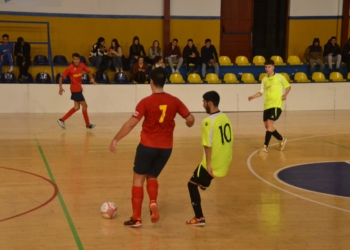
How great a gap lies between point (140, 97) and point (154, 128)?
42.7 ft

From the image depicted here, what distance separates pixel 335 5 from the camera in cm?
2461

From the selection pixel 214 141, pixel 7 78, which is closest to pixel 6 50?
pixel 7 78

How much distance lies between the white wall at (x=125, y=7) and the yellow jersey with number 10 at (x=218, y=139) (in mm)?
16354

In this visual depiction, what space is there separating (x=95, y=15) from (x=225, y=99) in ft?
21.1

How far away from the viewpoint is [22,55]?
64.6 ft

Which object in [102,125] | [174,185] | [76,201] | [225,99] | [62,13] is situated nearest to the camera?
[76,201]

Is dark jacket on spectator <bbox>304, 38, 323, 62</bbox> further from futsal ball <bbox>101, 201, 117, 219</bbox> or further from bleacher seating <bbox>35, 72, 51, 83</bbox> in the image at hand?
futsal ball <bbox>101, 201, 117, 219</bbox>

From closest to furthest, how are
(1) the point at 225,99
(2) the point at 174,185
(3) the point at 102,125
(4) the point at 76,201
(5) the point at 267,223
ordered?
(5) the point at 267,223, (4) the point at 76,201, (2) the point at 174,185, (3) the point at 102,125, (1) the point at 225,99

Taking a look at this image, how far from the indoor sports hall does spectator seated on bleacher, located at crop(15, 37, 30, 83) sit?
0.65m

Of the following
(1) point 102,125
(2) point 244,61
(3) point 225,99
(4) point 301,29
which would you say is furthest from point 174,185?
(4) point 301,29

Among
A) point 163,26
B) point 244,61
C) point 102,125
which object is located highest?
point 163,26

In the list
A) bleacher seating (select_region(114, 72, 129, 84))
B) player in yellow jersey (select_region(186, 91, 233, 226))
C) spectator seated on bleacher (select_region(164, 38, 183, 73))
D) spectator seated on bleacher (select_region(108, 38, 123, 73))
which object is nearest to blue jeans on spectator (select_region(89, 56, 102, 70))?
spectator seated on bleacher (select_region(108, 38, 123, 73))

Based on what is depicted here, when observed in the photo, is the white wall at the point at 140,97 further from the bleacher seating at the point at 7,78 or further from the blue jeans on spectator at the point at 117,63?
the blue jeans on spectator at the point at 117,63

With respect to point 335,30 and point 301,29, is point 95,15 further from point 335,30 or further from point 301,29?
point 335,30
